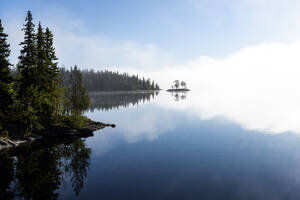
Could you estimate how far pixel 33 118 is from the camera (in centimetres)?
3203

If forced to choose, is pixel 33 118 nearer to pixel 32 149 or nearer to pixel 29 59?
pixel 32 149

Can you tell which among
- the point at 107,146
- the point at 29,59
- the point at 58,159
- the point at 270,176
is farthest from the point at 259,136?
the point at 29,59

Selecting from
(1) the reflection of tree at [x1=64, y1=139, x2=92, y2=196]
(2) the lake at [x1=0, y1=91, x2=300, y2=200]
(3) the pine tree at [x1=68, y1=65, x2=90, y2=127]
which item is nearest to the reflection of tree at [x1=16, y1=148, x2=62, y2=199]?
(2) the lake at [x1=0, y1=91, x2=300, y2=200]

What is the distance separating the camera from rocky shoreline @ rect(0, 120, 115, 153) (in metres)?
27.8

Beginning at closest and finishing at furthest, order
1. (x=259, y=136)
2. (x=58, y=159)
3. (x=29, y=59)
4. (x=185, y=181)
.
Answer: (x=185, y=181) < (x=58, y=159) < (x=29, y=59) < (x=259, y=136)

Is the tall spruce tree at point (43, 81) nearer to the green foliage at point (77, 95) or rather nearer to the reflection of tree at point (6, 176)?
the green foliage at point (77, 95)

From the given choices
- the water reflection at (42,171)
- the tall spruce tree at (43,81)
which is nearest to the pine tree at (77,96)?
the tall spruce tree at (43,81)

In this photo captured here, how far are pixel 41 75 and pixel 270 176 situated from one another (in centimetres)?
3744

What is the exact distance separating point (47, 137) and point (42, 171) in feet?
53.7

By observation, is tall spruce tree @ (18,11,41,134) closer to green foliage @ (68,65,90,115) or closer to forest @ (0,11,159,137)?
forest @ (0,11,159,137)

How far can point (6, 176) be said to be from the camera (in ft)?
60.1

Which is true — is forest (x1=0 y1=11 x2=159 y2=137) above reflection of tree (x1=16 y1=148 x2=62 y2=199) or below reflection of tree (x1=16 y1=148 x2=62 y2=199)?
above

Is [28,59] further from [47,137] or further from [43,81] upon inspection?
[47,137]

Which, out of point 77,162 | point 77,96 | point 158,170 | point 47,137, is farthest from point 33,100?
point 158,170
